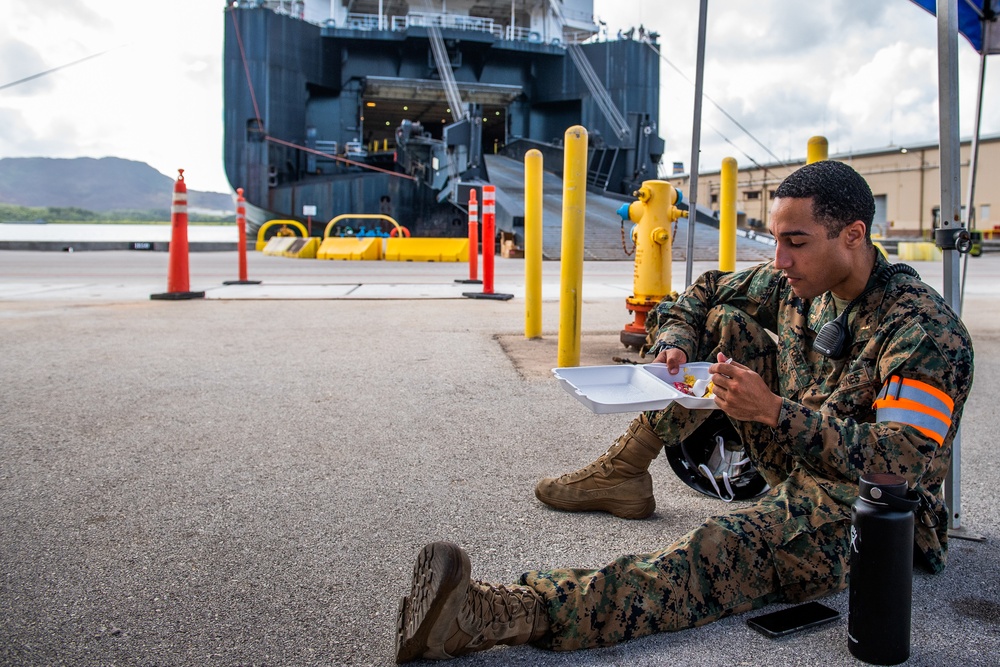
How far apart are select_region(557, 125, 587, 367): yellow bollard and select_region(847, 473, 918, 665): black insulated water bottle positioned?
117 inches

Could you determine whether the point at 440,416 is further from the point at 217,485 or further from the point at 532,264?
the point at 532,264

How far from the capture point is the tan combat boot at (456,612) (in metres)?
1.48

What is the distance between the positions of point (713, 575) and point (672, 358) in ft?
2.18

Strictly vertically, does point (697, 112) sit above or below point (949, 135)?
above

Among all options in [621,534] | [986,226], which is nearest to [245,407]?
[621,534]

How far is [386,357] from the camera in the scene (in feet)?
16.8

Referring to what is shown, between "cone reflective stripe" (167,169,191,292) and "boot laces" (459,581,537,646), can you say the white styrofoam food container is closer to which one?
"boot laces" (459,581,537,646)

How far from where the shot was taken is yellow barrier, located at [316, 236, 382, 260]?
1844 centimetres

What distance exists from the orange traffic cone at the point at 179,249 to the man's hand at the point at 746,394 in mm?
7541

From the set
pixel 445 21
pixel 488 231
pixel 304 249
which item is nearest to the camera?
pixel 488 231

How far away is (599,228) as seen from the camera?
19.2 meters

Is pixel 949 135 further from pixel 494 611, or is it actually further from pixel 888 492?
pixel 494 611

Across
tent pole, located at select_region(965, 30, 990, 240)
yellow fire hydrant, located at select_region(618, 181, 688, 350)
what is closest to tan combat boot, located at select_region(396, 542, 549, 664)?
tent pole, located at select_region(965, 30, 990, 240)

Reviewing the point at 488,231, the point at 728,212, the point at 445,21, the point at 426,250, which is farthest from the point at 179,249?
the point at 445,21
